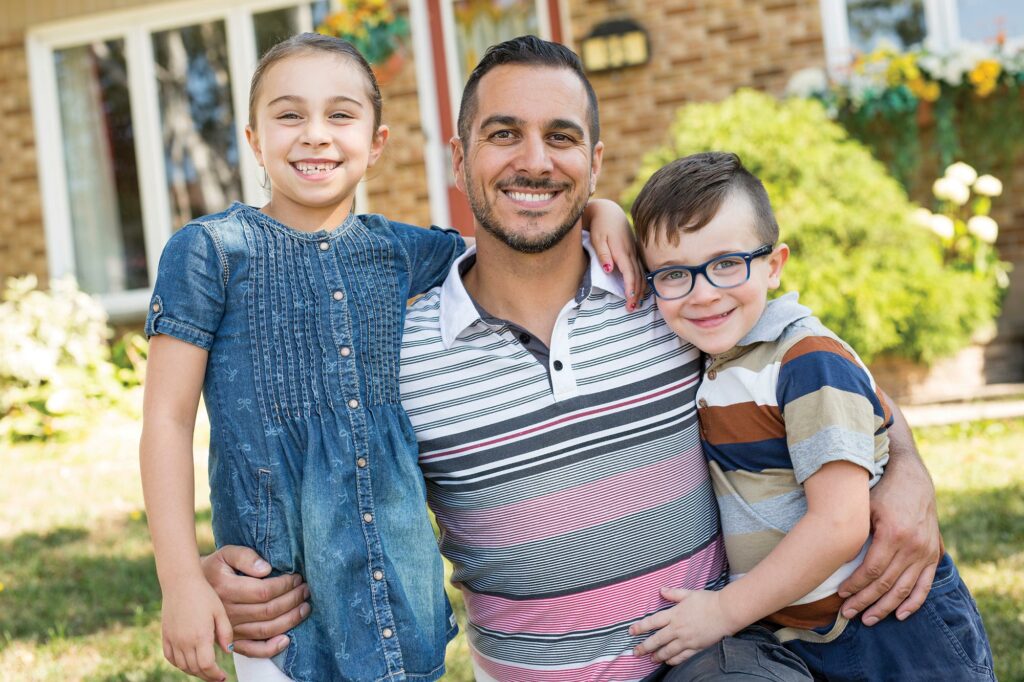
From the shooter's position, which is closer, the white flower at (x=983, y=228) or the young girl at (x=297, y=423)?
the young girl at (x=297, y=423)

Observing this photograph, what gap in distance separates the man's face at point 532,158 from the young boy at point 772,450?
0.18m

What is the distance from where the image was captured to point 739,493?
2080 mm

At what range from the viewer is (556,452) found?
6.77ft

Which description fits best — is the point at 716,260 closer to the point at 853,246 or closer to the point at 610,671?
the point at 610,671

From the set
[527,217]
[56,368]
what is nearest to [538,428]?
[527,217]

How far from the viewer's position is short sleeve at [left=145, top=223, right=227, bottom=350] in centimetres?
188

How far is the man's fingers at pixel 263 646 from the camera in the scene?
1.91 metres

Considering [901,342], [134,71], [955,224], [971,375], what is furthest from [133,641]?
[134,71]

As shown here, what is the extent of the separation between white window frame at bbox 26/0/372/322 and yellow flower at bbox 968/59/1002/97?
5058 millimetres

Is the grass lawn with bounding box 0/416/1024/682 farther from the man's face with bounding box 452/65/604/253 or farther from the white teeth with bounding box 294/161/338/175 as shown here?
the white teeth with bounding box 294/161/338/175

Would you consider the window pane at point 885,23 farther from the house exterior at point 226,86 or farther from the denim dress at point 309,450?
the denim dress at point 309,450

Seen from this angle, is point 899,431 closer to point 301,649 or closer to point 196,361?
point 301,649

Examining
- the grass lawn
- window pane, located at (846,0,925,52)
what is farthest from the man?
window pane, located at (846,0,925,52)

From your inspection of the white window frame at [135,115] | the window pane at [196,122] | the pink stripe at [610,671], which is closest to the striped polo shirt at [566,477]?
the pink stripe at [610,671]
